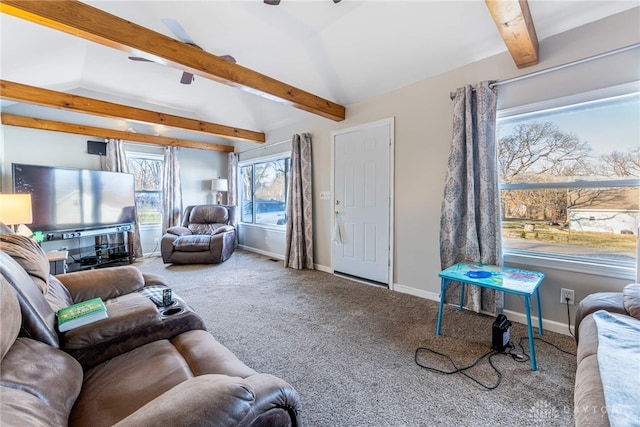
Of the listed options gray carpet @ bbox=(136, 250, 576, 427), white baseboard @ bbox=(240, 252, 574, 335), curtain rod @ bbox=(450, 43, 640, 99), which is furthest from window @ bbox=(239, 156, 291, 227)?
curtain rod @ bbox=(450, 43, 640, 99)

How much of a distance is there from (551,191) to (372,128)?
6.45 feet

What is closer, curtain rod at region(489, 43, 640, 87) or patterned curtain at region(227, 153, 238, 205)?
curtain rod at region(489, 43, 640, 87)

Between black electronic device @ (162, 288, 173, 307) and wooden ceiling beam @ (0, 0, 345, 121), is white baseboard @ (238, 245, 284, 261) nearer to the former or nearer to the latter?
wooden ceiling beam @ (0, 0, 345, 121)

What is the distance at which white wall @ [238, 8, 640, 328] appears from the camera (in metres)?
2.05

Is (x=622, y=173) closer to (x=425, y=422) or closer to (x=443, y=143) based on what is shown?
(x=443, y=143)

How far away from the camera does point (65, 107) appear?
3.54m

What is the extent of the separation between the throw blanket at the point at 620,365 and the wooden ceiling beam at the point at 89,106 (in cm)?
512

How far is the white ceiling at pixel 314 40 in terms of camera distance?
7.73 feet

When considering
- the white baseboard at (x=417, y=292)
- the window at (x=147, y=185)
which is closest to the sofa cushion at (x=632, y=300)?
the white baseboard at (x=417, y=292)

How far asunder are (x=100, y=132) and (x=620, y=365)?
21.1ft

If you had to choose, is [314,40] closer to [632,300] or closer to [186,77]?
[186,77]

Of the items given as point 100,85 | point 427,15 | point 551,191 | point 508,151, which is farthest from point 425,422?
point 100,85

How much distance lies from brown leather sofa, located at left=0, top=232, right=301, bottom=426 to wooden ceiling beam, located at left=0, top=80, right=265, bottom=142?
304 cm

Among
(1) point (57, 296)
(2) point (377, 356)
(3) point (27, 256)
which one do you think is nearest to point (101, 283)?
(1) point (57, 296)
